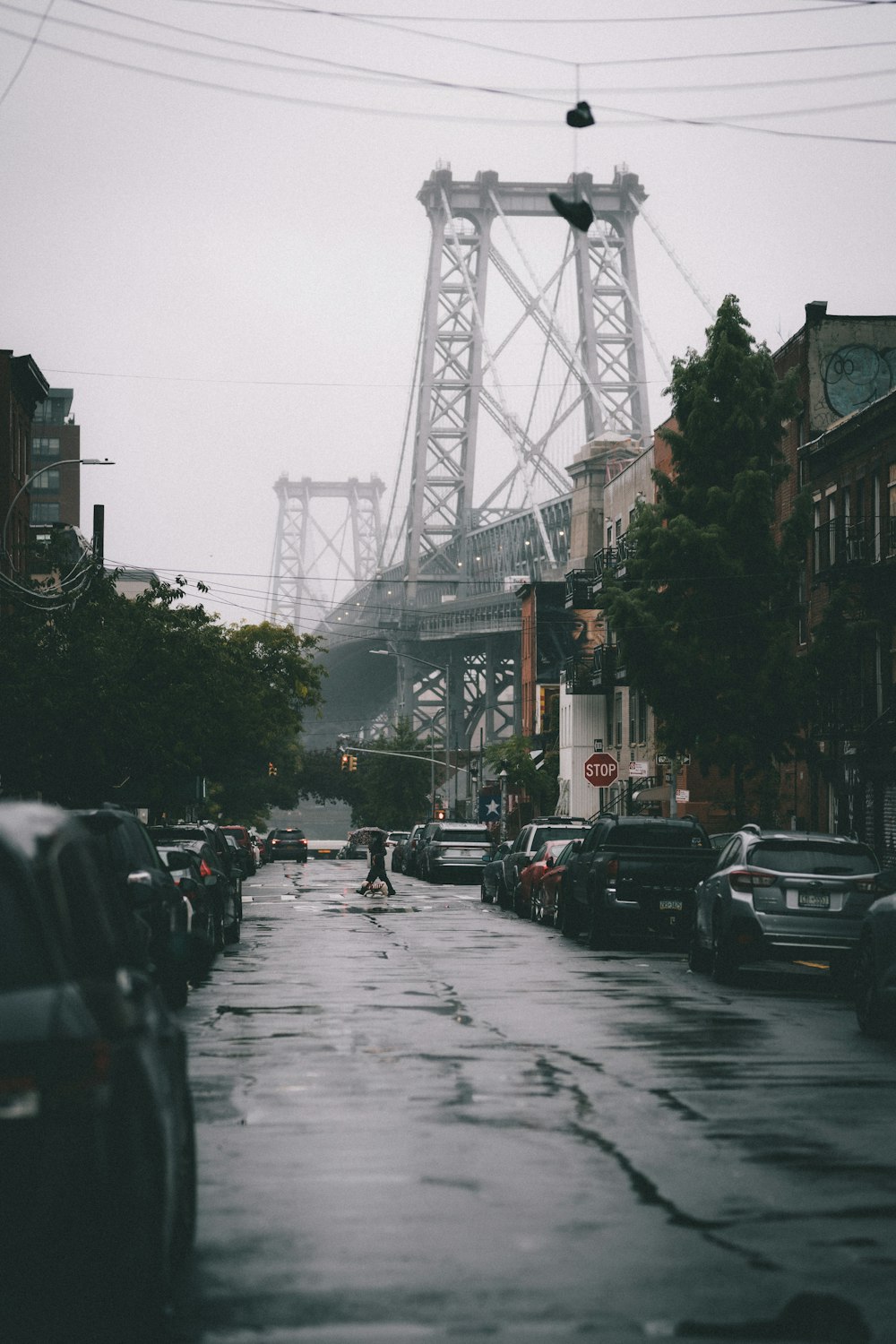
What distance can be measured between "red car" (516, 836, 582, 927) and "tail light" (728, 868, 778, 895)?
30.0ft

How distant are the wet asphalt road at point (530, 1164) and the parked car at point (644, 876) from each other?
661 cm

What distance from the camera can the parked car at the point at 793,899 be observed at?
19.1 m

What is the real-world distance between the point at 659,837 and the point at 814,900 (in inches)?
263

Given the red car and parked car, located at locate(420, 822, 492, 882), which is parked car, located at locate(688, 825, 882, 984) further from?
parked car, located at locate(420, 822, 492, 882)

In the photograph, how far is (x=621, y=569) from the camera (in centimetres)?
4181

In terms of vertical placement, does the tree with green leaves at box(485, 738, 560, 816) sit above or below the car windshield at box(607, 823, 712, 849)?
above

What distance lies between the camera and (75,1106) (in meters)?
5.11

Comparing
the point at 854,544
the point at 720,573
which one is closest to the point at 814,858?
the point at 720,573

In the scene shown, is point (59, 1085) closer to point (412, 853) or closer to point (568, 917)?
point (568, 917)

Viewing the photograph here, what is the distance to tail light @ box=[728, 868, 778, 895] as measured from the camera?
19.4 meters

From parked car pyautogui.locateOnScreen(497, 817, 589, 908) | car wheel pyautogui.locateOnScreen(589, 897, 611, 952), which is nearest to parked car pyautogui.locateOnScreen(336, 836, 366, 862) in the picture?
parked car pyautogui.locateOnScreen(497, 817, 589, 908)

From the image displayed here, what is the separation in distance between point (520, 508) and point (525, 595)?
20593 millimetres

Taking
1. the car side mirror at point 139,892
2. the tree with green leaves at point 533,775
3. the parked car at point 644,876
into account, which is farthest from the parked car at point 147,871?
the tree with green leaves at point 533,775

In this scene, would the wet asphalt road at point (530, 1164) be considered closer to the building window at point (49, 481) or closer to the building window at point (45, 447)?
the building window at point (49, 481)
